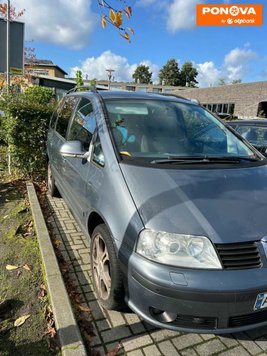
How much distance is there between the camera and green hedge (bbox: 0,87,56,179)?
20.0ft

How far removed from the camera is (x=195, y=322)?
2.20 metres

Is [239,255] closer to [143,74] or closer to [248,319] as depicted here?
[248,319]

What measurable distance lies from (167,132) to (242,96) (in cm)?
3006

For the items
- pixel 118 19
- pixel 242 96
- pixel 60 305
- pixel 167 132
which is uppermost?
pixel 242 96

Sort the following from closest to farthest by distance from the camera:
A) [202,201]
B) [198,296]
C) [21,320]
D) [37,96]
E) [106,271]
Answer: [198,296]
[202,201]
[21,320]
[106,271]
[37,96]

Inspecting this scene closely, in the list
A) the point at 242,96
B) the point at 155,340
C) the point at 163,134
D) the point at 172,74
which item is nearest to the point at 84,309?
the point at 155,340

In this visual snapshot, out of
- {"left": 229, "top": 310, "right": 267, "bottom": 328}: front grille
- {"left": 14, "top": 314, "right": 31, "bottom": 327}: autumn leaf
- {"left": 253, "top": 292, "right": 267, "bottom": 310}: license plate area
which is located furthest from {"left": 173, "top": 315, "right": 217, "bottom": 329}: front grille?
{"left": 14, "top": 314, "right": 31, "bottom": 327}: autumn leaf

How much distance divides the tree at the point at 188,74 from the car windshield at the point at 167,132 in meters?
92.4

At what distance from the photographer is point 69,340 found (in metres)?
2.35

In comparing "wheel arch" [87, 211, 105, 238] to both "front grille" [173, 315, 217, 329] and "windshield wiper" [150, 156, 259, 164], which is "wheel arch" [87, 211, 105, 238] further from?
"front grille" [173, 315, 217, 329]

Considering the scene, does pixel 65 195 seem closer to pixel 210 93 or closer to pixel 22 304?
pixel 22 304

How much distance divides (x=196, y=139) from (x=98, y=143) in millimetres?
1042

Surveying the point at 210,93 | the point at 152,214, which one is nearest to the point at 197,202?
the point at 152,214

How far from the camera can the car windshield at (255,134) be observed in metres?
6.54
